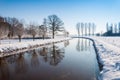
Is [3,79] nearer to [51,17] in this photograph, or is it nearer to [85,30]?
[51,17]

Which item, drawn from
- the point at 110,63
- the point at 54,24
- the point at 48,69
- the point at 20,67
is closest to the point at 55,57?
the point at 20,67

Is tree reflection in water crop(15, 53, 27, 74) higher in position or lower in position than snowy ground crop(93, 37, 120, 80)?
lower

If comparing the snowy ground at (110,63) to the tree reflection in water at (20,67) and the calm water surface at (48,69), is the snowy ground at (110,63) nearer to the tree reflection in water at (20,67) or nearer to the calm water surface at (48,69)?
the calm water surface at (48,69)

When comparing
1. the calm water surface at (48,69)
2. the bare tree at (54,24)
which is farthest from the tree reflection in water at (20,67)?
the bare tree at (54,24)

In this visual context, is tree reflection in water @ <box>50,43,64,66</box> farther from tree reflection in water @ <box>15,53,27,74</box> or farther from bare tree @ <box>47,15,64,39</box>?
bare tree @ <box>47,15,64,39</box>

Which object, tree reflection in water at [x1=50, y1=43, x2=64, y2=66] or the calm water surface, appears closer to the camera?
the calm water surface

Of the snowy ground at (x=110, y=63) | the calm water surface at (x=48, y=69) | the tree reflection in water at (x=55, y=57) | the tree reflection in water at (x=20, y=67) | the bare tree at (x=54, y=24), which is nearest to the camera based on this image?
the snowy ground at (x=110, y=63)

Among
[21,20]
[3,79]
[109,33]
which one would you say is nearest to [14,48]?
[3,79]

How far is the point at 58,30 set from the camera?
6266cm

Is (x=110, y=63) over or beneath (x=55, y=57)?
over

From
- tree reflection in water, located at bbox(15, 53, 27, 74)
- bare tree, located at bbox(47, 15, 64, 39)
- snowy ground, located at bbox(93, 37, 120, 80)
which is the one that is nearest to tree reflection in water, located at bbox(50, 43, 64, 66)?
tree reflection in water, located at bbox(15, 53, 27, 74)

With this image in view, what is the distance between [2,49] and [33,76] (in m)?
13.2

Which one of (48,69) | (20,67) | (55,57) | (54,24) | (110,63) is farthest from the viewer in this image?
(54,24)

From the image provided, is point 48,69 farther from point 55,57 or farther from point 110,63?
point 55,57
